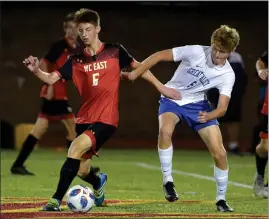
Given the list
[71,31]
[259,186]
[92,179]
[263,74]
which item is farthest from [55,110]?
[92,179]

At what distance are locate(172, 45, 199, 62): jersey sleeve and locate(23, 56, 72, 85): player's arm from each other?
1.10m

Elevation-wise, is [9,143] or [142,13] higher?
[142,13]

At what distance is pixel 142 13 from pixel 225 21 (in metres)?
2.08

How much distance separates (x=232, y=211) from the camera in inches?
381

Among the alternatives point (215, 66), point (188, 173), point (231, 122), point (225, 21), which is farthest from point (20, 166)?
point (225, 21)

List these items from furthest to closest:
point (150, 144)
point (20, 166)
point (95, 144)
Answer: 1. point (150, 144)
2. point (20, 166)
3. point (95, 144)

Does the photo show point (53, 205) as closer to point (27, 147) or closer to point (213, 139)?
point (213, 139)

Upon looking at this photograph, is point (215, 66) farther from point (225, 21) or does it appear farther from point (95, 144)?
point (225, 21)

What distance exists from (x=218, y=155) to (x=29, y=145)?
5.32m

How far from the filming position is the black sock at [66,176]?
9.16m

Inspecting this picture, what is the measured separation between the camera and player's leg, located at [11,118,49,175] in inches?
573

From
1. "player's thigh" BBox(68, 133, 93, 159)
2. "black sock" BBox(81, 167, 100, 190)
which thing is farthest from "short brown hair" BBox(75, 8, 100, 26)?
"black sock" BBox(81, 167, 100, 190)

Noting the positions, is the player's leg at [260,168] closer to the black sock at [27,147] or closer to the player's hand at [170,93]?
the player's hand at [170,93]

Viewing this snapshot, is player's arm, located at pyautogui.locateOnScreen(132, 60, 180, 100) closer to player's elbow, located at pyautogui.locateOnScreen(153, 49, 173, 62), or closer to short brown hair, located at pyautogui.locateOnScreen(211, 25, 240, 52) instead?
player's elbow, located at pyautogui.locateOnScreen(153, 49, 173, 62)
